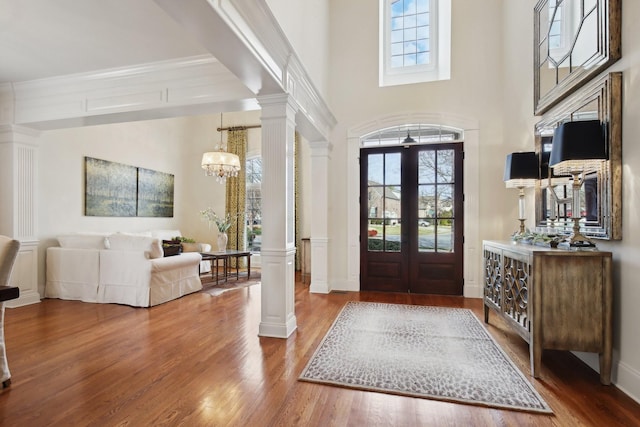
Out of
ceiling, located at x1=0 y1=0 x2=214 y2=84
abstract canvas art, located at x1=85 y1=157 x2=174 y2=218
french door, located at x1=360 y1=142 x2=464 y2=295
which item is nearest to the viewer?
ceiling, located at x1=0 y1=0 x2=214 y2=84

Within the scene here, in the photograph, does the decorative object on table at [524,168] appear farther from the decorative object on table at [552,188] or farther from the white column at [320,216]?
the white column at [320,216]

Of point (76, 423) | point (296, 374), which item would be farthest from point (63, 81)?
point (296, 374)

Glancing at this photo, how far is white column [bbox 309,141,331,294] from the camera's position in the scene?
17.4 feet

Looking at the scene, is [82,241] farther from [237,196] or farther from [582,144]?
[582,144]

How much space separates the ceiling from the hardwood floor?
2982 millimetres

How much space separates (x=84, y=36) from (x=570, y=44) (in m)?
4.67

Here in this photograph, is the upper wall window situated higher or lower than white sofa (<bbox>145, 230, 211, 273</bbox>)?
higher

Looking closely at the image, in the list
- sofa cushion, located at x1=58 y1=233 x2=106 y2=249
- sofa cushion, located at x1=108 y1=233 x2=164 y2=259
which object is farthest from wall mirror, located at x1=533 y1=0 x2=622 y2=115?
sofa cushion, located at x1=58 y1=233 x2=106 y2=249

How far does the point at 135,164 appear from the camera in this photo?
22.6ft

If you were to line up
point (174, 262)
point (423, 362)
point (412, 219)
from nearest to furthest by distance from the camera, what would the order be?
point (423, 362) < point (174, 262) < point (412, 219)

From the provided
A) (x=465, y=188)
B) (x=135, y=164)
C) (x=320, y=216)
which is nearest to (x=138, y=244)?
(x=320, y=216)

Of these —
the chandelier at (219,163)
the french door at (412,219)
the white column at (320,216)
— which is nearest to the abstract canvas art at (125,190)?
the chandelier at (219,163)

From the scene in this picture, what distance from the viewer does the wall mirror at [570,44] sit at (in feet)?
7.65

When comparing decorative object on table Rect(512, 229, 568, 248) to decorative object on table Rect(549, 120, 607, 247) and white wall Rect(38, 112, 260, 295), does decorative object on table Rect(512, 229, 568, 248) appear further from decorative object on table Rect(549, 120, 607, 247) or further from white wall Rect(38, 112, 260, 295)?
white wall Rect(38, 112, 260, 295)
